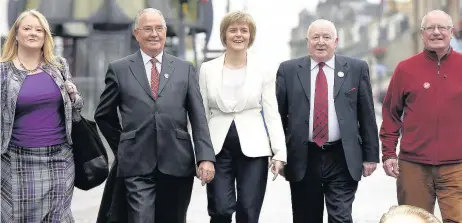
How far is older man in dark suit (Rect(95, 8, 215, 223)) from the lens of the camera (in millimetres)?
5664

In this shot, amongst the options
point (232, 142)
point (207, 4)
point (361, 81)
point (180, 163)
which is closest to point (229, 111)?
point (232, 142)

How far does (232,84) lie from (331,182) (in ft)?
3.76

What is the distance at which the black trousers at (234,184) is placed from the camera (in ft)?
19.6

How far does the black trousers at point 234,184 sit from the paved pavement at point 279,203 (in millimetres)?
3502

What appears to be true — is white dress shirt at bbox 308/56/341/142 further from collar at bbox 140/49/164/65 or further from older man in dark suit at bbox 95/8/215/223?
collar at bbox 140/49/164/65

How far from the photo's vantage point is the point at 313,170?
6352 millimetres

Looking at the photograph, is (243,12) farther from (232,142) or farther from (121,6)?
(121,6)

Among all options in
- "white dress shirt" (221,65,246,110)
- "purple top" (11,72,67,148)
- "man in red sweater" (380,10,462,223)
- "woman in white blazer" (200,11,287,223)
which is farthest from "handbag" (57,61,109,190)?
"man in red sweater" (380,10,462,223)

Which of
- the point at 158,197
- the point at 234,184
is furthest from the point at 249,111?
the point at 158,197

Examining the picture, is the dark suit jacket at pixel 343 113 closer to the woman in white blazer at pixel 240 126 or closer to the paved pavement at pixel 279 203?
the woman in white blazer at pixel 240 126

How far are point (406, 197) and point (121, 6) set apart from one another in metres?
14.3

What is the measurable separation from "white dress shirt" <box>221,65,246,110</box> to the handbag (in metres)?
1.04

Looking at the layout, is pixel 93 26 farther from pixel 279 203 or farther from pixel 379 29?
pixel 379 29

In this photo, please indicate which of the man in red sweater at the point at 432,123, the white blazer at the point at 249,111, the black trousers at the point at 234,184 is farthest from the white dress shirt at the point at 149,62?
the man in red sweater at the point at 432,123
